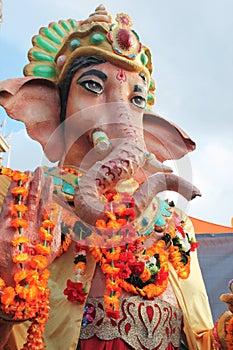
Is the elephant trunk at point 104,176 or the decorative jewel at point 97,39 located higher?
the decorative jewel at point 97,39

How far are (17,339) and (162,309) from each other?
25.0 inches

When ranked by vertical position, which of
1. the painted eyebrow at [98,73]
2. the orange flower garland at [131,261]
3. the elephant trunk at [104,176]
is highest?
the painted eyebrow at [98,73]

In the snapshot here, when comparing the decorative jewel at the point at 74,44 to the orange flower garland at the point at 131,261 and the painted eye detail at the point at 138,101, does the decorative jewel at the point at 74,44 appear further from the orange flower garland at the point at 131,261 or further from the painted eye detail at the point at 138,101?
the orange flower garland at the point at 131,261

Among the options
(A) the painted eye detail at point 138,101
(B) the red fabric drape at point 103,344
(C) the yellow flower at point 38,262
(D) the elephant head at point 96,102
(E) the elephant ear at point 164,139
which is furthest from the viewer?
(E) the elephant ear at point 164,139

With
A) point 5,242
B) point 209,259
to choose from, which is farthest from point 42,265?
point 209,259

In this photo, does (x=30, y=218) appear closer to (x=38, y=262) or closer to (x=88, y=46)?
(x=38, y=262)

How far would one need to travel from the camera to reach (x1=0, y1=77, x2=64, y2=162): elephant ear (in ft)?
9.78

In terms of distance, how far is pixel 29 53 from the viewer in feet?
10.6

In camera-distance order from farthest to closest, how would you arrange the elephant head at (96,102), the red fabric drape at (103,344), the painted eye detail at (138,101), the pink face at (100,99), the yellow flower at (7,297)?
1. the painted eye detail at (138,101)
2. the pink face at (100,99)
3. the elephant head at (96,102)
4. the red fabric drape at (103,344)
5. the yellow flower at (7,297)

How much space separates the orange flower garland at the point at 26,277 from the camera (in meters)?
1.80

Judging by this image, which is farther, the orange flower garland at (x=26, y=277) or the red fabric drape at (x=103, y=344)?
the red fabric drape at (x=103, y=344)

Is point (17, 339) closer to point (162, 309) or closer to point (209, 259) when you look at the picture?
point (162, 309)

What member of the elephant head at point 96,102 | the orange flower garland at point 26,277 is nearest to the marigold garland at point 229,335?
the elephant head at point 96,102

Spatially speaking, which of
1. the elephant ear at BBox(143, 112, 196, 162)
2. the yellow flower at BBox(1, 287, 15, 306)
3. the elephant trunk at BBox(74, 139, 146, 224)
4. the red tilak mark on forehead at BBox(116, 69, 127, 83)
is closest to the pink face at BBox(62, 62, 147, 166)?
the red tilak mark on forehead at BBox(116, 69, 127, 83)
